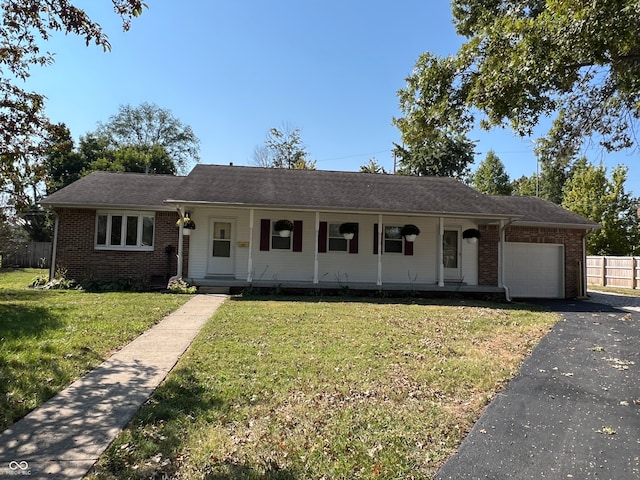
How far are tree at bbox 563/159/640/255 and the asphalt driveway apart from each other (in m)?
22.2

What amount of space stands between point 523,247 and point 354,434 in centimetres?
1370

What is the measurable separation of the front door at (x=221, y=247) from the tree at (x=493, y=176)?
3204 centimetres

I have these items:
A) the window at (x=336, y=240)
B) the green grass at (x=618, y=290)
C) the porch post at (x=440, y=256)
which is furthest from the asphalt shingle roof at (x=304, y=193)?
the green grass at (x=618, y=290)

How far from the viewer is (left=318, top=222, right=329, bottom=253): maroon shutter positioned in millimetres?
13859

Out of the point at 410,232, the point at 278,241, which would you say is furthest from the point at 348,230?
the point at 278,241

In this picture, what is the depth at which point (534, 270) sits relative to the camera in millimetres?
15086

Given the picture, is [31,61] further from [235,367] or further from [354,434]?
[354,434]

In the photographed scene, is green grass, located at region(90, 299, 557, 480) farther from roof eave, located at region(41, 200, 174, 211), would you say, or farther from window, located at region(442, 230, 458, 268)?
roof eave, located at region(41, 200, 174, 211)

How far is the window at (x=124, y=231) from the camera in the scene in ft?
44.6

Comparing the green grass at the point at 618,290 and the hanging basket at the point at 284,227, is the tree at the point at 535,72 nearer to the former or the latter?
the hanging basket at the point at 284,227

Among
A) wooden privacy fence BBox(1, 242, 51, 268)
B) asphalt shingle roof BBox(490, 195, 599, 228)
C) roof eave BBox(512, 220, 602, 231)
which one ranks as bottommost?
wooden privacy fence BBox(1, 242, 51, 268)

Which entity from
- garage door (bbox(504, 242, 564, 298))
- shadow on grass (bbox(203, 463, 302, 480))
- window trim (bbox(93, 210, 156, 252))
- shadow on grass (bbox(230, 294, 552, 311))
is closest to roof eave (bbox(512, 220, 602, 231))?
garage door (bbox(504, 242, 564, 298))

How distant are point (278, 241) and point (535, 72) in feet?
32.8

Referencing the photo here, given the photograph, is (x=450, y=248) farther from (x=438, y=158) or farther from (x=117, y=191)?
(x=438, y=158)
